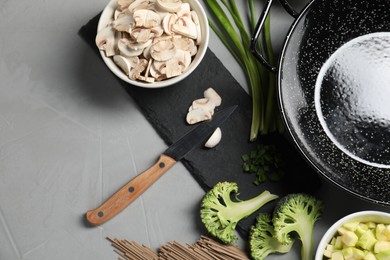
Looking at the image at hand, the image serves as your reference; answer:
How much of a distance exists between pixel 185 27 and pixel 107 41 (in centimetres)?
21

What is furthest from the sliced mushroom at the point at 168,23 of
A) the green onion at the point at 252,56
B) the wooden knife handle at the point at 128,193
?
the wooden knife handle at the point at 128,193

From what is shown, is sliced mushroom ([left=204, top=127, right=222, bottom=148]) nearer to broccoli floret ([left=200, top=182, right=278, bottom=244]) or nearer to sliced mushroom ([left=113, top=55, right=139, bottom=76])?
broccoli floret ([left=200, top=182, right=278, bottom=244])

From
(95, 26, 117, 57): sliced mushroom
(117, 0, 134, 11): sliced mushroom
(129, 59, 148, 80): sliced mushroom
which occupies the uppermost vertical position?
(117, 0, 134, 11): sliced mushroom

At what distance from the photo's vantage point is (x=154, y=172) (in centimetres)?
171

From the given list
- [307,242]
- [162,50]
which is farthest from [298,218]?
[162,50]

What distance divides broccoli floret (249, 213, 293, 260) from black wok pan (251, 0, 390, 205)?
23 cm

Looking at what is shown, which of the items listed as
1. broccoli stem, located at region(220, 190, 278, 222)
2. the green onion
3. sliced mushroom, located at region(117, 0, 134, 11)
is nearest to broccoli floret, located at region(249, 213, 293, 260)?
broccoli stem, located at region(220, 190, 278, 222)

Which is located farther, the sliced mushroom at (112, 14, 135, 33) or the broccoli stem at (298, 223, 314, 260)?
the broccoli stem at (298, 223, 314, 260)

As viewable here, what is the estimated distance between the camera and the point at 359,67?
1665mm

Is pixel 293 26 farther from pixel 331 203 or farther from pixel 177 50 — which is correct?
pixel 331 203

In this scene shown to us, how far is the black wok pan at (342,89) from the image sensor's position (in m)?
1.63

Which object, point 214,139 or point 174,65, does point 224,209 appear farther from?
point 174,65

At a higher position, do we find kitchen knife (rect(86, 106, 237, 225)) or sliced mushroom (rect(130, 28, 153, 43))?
sliced mushroom (rect(130, 28, 153, 43))

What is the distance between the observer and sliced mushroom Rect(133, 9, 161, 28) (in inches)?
60.4
